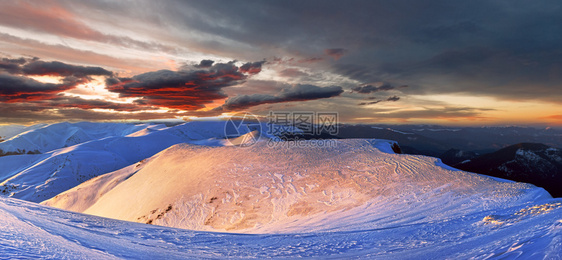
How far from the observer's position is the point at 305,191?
20109 mm

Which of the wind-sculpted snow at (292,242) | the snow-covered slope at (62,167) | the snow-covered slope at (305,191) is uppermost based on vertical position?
the wind-sculpted snow at (292,242)

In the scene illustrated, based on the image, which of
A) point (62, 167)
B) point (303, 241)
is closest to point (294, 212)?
point (303, 241)

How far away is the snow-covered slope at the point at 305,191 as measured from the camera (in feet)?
41.3

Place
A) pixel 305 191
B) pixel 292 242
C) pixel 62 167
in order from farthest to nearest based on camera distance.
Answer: pixel 62 167 → pixel 305 191 → pixel 292 242

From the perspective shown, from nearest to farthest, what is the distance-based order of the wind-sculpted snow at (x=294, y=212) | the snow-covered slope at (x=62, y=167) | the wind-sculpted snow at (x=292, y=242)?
the wind-sculpted snow at (x=292, y=242), the wind-sculpted snow at (x=294, y=212), the snow-covered slope at (x=62, y=167)

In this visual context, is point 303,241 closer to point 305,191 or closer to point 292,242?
point 292,242

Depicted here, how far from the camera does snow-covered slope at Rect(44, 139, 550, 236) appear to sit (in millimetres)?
12586

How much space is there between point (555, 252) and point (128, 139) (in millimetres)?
225889

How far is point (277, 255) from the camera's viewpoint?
6.48m

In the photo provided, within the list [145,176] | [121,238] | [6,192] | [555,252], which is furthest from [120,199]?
[6,192]

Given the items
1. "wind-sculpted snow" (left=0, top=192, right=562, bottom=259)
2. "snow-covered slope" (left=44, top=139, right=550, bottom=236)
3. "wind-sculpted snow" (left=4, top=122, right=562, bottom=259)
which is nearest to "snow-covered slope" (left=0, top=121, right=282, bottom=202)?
"snow-covered slope" (left=44, top=139, right=550, bottom=236)

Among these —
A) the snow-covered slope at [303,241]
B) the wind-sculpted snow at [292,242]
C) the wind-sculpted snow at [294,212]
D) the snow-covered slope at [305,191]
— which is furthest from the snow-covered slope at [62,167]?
the snow-covered slope at [303,241]

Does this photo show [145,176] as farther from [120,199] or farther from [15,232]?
[15,232]

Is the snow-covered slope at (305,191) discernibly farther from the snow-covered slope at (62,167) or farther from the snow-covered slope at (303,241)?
the snow-covered slope at (62,167)
